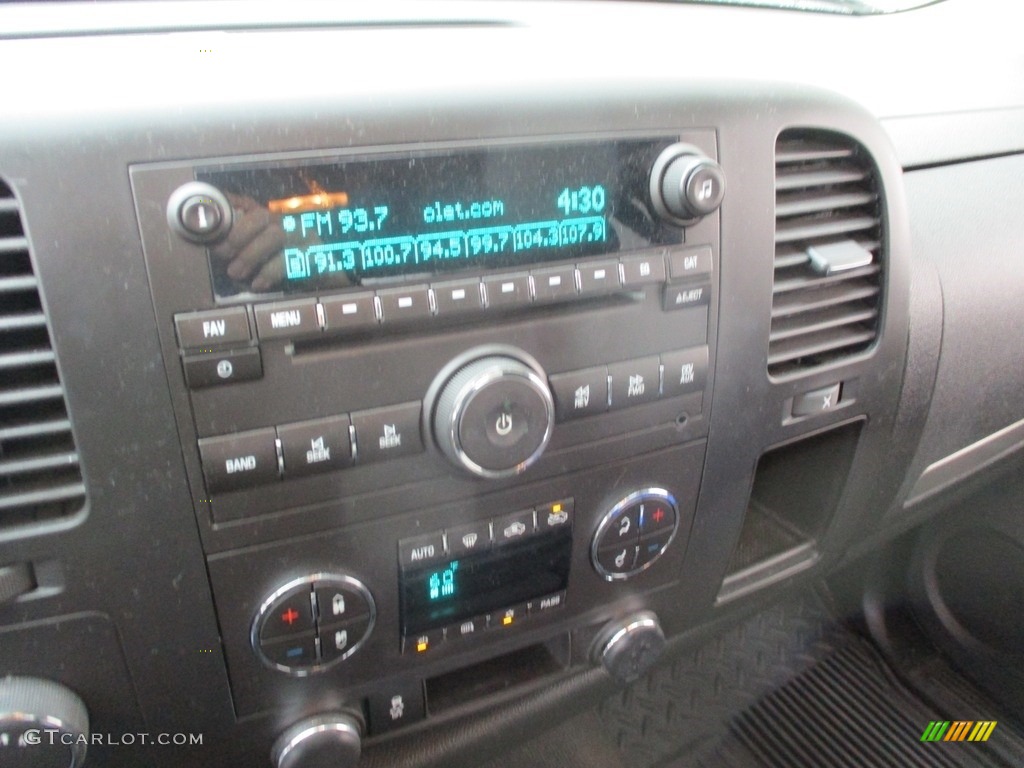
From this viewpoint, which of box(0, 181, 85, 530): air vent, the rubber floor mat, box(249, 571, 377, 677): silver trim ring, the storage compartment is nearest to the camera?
box(0, 181, 85, 530): air vent

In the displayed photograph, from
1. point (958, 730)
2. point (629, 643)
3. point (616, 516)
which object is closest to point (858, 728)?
point (958, 730)

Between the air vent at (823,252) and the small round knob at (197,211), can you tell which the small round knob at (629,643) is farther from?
the small round knob at (197,211)

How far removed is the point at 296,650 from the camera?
633 millimetres

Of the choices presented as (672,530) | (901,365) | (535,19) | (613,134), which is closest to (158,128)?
(613,134)

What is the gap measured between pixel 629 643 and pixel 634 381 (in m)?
0.29

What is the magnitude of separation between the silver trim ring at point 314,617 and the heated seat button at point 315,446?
97mm

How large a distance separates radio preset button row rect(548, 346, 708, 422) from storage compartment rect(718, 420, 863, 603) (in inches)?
10.3

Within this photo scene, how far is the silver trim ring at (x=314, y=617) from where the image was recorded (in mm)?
605

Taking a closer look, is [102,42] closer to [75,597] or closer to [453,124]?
[453,124]

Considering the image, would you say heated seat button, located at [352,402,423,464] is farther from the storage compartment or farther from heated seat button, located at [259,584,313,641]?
the storage compartment

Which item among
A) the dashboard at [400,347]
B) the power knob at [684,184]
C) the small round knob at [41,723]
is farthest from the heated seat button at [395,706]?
the power knob at [684,184]

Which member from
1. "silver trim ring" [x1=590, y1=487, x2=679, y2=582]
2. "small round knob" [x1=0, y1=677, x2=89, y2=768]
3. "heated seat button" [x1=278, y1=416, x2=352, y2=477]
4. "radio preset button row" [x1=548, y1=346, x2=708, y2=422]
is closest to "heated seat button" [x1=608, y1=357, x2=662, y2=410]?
"radio preset button row" [x1=548, y1=346, x2=708, y2=422]

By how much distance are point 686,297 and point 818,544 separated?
1.53ft

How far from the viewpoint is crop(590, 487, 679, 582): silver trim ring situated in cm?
72
